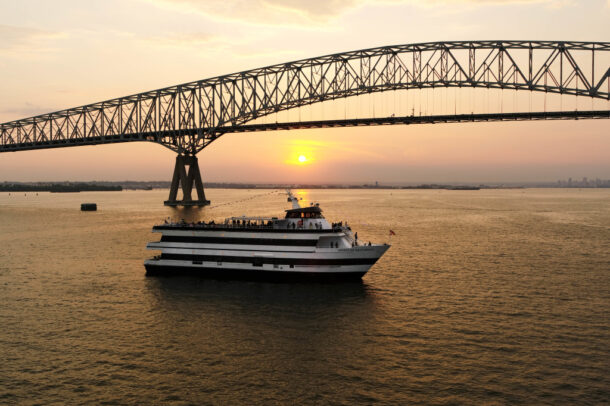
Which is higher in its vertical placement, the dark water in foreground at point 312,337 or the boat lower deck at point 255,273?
the boat lower deck at point 255,273

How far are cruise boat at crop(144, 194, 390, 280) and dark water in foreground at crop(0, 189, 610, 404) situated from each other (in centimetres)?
134

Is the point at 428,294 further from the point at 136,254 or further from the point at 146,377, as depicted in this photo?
the point at 136,254

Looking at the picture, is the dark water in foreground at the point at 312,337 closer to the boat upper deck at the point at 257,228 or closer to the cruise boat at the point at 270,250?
the cruise boat at the point at 270,250

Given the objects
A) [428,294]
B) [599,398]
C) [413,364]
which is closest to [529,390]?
[599,398]

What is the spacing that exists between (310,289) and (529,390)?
17153 millimetres

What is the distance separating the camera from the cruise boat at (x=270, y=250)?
34594mm

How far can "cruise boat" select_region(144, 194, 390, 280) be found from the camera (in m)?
34.6

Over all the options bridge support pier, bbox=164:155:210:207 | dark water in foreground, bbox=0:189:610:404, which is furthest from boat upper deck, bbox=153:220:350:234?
bridge support pier, bbox=164:155:210:207

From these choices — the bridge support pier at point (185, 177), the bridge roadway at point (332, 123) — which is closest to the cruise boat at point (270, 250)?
the bridge roadway at point (332, 123)

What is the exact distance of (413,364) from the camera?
2031cm

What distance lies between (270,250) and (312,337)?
41.5 ft

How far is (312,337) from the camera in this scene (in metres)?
23.5

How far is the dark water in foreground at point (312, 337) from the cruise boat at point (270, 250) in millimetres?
1335

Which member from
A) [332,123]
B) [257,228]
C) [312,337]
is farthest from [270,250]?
[332,123]
